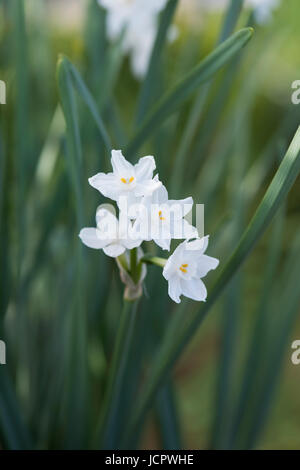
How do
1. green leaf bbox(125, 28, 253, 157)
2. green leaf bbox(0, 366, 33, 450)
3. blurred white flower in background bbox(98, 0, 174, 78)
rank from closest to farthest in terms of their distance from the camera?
green leaf bbox(125, 28, 253, 157), green leaf bbox(0, 366, 33, 450), blurred white flower in background bbox(98, 0, 174, 78)

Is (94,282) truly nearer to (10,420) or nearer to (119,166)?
(10,420)

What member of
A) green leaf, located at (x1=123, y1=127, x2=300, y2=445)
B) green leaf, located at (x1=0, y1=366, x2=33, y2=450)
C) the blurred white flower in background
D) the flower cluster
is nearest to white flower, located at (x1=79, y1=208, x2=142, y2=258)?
the flower cluster

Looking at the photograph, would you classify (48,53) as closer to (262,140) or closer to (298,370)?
(298,370)

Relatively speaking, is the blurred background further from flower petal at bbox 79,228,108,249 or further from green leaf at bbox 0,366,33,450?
flower petal at bbox 79,228,108,249

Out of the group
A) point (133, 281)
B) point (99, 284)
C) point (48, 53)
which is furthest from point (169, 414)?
point (48, 53)

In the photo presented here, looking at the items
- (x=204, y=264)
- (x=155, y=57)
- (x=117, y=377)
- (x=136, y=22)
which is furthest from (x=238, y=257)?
(x=136, y=22)

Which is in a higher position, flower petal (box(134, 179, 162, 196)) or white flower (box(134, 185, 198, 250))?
flower petal (box(134, 179, 162, 196))
